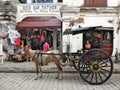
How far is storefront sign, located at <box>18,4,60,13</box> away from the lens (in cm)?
2247

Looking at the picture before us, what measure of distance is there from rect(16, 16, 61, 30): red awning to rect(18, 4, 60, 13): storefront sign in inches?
19.2

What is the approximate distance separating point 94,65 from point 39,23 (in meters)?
10.1

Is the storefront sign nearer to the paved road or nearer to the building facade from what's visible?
the building facade

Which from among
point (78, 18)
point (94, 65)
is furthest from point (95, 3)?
point (94, 65)

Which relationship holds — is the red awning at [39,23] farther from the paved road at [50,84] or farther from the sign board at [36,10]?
the paved road at [50,84]

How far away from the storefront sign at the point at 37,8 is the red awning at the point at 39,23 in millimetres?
487

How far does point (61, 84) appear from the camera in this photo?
495 inches

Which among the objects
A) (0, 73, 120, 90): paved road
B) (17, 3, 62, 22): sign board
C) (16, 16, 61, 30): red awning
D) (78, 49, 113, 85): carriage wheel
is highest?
(17, 3, 62, 22): sign board

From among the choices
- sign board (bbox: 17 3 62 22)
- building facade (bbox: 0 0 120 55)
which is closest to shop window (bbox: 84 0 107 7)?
building facade (bbox: 0 0 120 55)

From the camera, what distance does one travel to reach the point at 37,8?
22594 mm

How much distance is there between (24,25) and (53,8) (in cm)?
231

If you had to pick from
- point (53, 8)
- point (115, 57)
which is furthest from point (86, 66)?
point (53, 8)

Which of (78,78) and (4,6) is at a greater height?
(4,6)

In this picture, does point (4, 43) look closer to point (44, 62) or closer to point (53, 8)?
point (53, 8)
